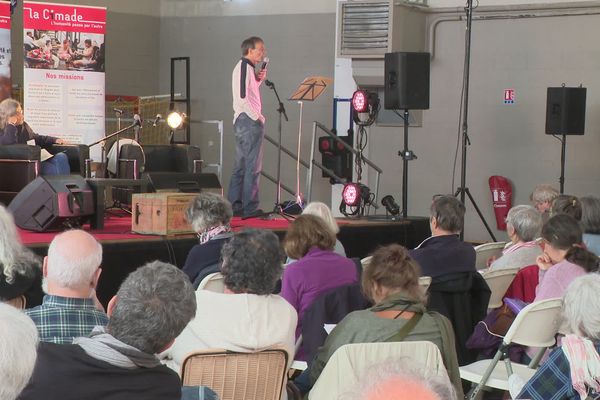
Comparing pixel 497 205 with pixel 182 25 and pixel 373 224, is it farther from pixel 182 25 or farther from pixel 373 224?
→ pixel 182 25

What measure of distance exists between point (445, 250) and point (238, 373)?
1799 millimetres

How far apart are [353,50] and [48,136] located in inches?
127

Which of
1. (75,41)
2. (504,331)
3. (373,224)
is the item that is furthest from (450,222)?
(75,41)

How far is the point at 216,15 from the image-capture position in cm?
1231

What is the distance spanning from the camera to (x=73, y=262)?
2.81 meters

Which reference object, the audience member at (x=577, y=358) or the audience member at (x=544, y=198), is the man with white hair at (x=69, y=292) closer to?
the audience member at (x=577, y=358)

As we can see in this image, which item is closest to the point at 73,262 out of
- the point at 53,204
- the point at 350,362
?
the point at 350,362

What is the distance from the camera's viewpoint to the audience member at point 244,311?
3012 millimetres

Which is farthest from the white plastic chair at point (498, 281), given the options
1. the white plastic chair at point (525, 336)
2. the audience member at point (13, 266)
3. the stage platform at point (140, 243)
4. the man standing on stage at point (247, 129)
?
the man standing on stage at point (247, 129)

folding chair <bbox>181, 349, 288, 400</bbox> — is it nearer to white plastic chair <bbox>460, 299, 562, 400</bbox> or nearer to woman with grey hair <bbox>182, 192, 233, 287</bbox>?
white plastic chair <bbox>460, 299, 562, 400</bbox>

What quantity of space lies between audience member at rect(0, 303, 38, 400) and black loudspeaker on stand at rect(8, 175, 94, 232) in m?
4.95

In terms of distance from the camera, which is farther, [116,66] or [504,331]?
[116,66]

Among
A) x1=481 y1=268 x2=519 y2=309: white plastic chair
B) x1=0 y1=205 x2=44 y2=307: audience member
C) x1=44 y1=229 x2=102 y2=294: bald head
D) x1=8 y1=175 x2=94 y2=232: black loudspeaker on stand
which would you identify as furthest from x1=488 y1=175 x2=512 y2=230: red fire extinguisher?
x1=44 y1=229 x2=102 y2=294: bald head

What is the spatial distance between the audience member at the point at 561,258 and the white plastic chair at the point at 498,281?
0.17 metres
